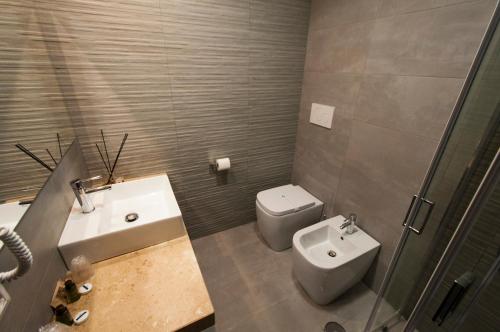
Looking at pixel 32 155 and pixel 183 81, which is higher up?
pixel 183 81

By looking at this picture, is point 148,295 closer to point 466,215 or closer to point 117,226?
point 117,226

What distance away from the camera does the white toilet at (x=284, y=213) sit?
1845mm

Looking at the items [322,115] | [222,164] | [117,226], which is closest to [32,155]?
[117,226]

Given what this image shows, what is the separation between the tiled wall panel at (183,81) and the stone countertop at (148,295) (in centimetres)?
73

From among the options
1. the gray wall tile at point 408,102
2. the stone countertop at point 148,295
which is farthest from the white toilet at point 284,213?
the stone countertop at point 148,295

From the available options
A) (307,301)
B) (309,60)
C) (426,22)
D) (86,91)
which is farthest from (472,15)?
(86,91)

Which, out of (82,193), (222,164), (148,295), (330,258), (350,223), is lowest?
(330,258)

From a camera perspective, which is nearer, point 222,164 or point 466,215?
point 466,215

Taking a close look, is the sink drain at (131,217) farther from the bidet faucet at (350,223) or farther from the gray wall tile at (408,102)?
the gray wall tile at (408,102)

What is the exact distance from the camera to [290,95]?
195 centimetres

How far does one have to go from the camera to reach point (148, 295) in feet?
2.82

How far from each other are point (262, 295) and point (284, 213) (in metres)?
0.63

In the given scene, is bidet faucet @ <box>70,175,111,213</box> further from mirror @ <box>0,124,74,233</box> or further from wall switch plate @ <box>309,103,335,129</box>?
wall switch plate @ <box>309,103,335,129</box>

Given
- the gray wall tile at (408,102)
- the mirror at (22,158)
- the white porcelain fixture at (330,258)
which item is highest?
the gray wall tile at (408,102)
